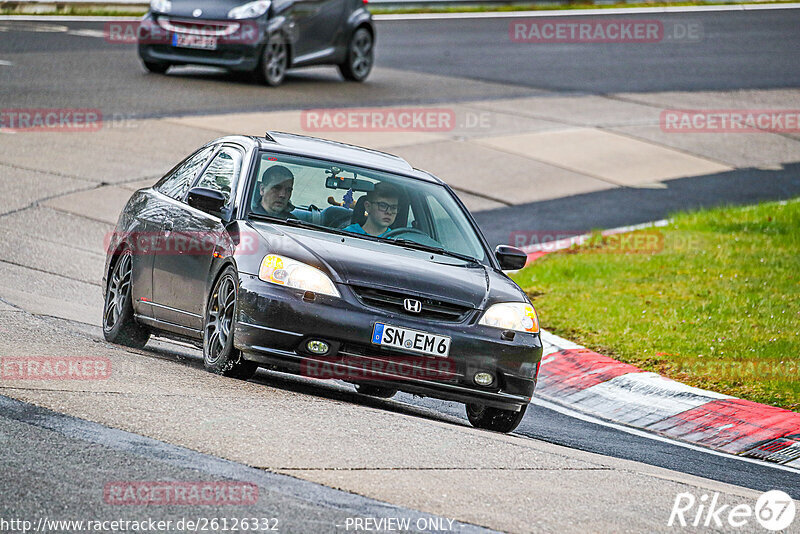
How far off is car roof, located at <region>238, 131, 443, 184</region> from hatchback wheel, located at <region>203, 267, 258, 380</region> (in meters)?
1.24

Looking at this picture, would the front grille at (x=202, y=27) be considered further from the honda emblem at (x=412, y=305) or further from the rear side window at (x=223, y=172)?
the honda emblem at (x=412, y=305)

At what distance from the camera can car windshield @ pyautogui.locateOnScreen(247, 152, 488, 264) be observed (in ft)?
27.9

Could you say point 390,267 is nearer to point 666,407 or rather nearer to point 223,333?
point 223,333

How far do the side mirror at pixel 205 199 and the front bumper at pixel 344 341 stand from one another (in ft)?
2.45

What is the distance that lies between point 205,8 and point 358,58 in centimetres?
379

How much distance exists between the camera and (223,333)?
7.94 metres

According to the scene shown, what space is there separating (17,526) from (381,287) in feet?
10.4

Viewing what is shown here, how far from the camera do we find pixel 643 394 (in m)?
9.67

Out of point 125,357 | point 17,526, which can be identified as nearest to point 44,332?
point 125,357

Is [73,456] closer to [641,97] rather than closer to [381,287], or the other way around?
[381,287]

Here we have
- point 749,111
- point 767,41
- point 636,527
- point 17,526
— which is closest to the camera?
point 17,526
